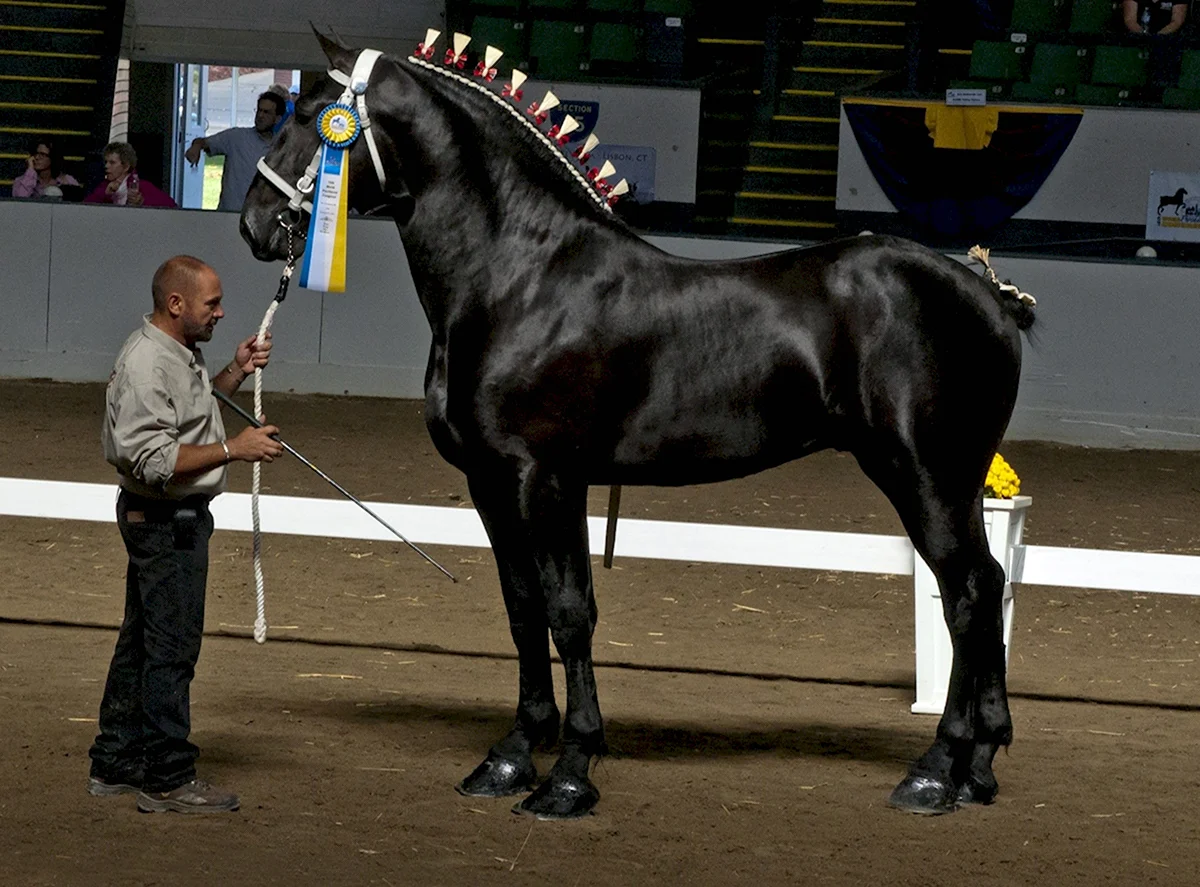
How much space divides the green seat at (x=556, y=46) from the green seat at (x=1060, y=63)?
4781 mm

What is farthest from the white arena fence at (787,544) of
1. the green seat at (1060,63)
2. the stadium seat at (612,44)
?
the stadium seat at (612,44)

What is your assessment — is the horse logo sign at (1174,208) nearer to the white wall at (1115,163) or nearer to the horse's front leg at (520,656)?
the white wall at (1115,163)

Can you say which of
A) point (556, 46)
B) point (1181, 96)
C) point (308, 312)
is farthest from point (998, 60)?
point (308, 312)

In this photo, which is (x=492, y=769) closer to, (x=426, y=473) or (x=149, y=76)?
(x=426, y=473)

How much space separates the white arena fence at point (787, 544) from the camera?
20.2ft

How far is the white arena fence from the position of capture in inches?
242

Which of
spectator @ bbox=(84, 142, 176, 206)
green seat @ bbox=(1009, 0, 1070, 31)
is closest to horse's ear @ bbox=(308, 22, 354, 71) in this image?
spectator @ bbox=(84, 142, 176, 206)

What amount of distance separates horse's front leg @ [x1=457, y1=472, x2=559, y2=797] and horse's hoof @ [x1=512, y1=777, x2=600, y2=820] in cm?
18

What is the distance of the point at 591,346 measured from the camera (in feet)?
16.3

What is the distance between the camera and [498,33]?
19.6 m

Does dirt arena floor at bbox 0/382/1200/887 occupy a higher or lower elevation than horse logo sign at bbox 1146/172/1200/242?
lower

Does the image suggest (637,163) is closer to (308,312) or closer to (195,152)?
(195,152)

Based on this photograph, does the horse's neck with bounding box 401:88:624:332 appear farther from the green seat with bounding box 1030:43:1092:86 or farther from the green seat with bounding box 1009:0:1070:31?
the green seat with bounding box 1009:0:1070:31

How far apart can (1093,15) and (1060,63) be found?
0.85 metres
